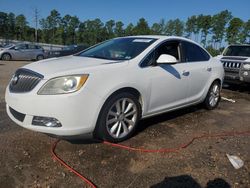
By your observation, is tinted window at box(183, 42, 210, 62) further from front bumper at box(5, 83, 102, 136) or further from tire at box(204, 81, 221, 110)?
front bumper at box(5, 83, 102, 136)

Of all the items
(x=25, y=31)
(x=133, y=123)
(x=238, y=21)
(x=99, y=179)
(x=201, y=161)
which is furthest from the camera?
(x=25, y=31)

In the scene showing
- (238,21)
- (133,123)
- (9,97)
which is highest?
(238,21)

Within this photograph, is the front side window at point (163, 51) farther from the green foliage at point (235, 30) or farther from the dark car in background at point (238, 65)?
the green foliage at point (235, 30)

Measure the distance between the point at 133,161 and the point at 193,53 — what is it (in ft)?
9.14

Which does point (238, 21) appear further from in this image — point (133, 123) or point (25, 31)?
point (25, 31)

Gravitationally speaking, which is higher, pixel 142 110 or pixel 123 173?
pixel 142 110

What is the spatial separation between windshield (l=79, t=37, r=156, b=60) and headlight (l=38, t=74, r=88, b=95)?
3.54 ft

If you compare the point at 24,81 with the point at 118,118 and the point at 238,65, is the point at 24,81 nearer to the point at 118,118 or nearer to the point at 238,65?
the point at 118,118

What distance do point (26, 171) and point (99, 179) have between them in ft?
2.78

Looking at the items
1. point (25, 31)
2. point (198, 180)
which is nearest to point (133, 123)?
point (198, 180)

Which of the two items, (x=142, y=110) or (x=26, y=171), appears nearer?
(x=26, y=171)

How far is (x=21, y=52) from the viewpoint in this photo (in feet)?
72.8

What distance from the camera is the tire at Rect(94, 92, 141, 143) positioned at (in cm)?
373

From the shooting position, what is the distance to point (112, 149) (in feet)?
12.5
